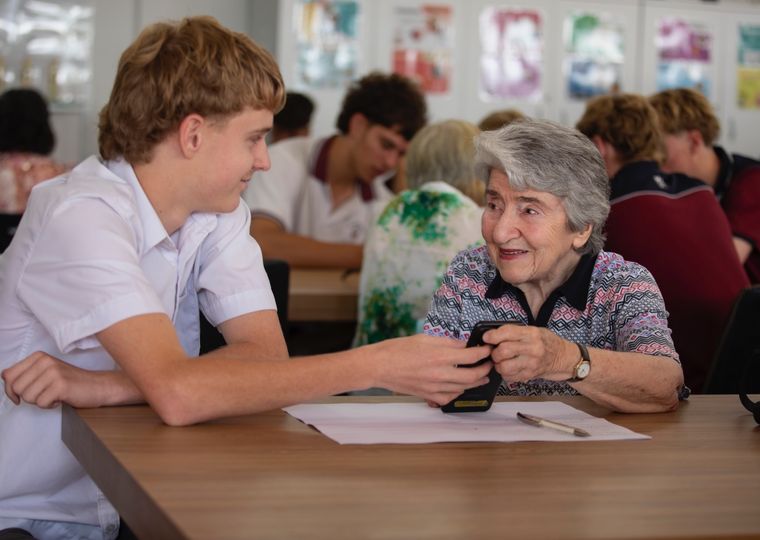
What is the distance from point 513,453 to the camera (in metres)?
1.40

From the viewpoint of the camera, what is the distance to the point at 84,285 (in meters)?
1.54

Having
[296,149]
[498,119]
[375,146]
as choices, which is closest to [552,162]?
[498,119]

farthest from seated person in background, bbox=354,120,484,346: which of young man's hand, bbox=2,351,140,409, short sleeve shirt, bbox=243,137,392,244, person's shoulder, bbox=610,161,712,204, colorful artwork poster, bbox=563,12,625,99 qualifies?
colorful artwork poster, bbox=563,12,625,99

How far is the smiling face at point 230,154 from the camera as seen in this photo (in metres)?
1.73

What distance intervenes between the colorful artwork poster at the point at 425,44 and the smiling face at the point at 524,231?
446 centimetres

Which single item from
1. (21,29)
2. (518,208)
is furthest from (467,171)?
(21,29)

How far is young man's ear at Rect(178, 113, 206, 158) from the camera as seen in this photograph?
5.57 ft

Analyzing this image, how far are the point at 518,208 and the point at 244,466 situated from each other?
3.17 feet

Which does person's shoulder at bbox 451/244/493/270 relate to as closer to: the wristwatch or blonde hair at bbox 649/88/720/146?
the wristwatch

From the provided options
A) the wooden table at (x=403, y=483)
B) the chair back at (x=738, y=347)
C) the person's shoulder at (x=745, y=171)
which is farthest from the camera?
the person's shoulder at (x=745, y=171)

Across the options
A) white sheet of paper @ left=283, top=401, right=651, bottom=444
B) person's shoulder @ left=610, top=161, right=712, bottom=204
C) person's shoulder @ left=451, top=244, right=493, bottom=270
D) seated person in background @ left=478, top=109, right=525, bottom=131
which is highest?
seated person in background @ left=478, top=109, right=525, bottom=131

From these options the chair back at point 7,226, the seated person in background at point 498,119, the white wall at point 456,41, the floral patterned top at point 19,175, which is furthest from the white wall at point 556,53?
the chair back at point 7,226

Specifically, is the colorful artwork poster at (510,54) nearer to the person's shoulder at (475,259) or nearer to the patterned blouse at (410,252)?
the patterned blouse at (410,252)

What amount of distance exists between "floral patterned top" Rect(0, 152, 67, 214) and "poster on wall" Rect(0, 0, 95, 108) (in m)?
1.25
